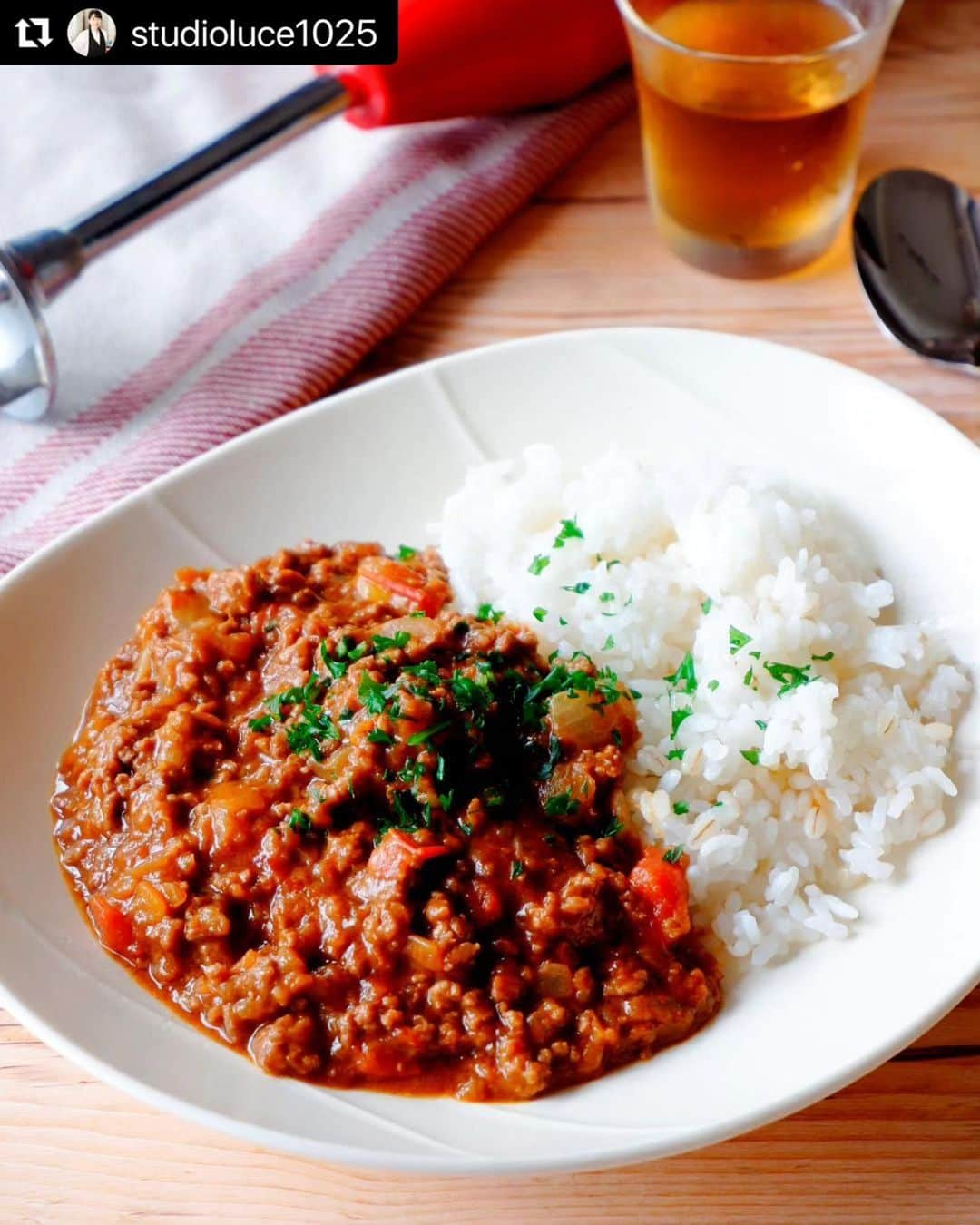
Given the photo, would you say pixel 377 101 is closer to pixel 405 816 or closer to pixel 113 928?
pixel 405 816

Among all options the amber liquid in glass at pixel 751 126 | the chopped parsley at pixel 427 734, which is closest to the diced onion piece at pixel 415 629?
the chopped parsley at pixel 427 734

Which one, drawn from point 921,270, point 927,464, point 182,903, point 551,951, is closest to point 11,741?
point 182,903

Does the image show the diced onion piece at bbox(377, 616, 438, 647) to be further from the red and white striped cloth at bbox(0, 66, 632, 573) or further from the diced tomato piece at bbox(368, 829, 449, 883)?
the red and white striped cloth at bbox(0, 66, 632, 573)

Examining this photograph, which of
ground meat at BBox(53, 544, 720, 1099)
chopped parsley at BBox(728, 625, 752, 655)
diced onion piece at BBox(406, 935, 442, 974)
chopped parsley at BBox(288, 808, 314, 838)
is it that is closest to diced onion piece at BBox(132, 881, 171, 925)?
ground meat at BBox(53, 544, 720, 1099)

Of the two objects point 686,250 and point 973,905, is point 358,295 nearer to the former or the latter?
point 686,250

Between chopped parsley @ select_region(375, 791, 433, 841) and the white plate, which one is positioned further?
chopped parsley @ select_region(375, 791, 433, 841)

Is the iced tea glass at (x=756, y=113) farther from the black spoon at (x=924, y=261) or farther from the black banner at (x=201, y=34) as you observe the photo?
the black banner at (x=201, y=34)

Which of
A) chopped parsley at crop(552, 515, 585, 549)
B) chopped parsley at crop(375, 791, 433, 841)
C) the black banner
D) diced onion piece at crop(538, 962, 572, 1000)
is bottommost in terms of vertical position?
diced onion piece at crop(538, 962, 572, 1000)
